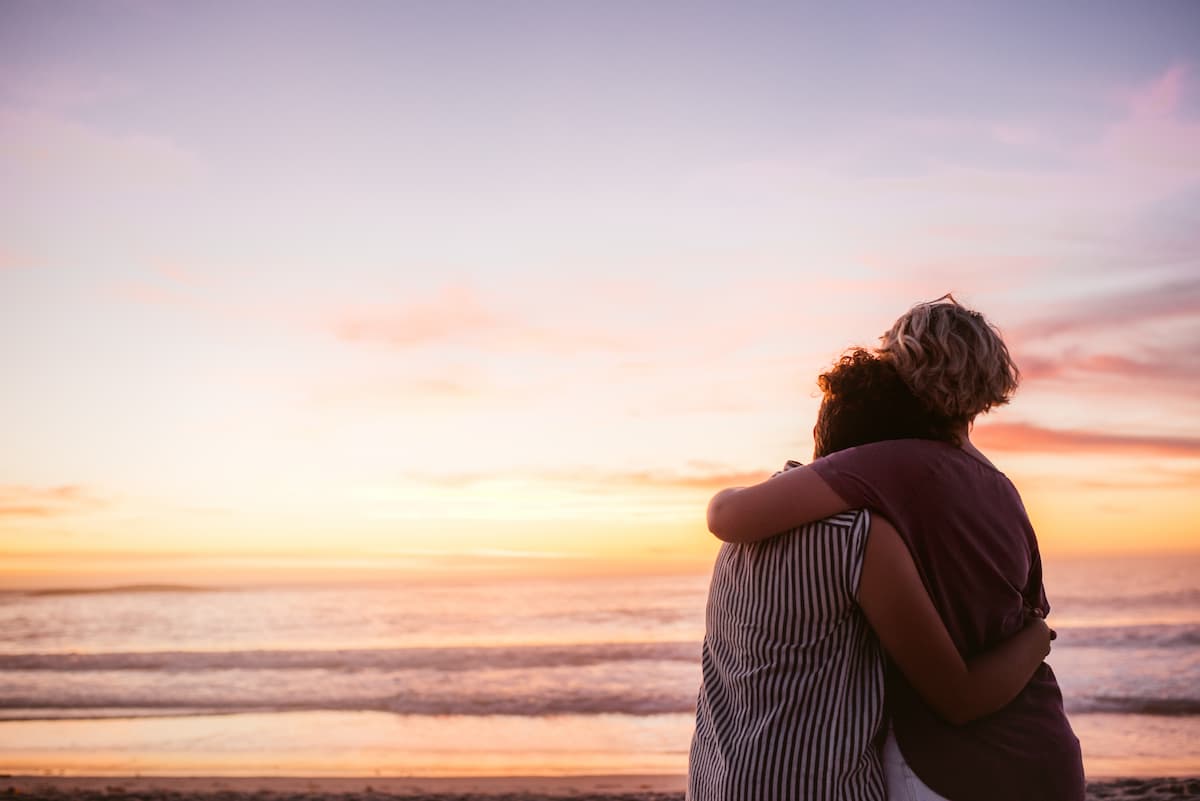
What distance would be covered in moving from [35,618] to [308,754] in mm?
20966

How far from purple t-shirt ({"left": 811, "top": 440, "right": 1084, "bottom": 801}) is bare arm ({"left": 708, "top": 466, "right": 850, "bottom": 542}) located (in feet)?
0.07

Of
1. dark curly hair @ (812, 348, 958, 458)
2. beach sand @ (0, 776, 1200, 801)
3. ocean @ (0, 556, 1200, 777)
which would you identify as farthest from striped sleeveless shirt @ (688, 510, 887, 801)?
ocean @ (0, 556, 1200, 777)

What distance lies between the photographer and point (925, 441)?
1.49 m

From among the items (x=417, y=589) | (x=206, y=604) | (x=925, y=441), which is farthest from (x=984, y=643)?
(x=417, y=589)

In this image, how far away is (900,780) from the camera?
1444 mm

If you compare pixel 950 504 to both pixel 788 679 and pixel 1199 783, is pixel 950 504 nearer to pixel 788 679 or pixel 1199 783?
pixel 788 679

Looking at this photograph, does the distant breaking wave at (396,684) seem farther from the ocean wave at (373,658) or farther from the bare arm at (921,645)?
the bare arm at (921,645)

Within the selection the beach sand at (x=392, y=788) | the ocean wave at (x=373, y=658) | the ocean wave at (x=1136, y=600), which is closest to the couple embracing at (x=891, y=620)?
the beach sand at (x=392, y=788)

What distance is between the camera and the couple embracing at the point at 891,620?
4.52 ft

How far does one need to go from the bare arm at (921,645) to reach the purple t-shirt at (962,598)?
0.03 meters

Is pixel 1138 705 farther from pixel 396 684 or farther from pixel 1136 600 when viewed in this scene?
pixel 1136 600

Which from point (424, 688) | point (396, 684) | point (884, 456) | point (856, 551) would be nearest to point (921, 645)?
point (856, 551)

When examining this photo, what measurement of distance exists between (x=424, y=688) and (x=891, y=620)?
13283mm

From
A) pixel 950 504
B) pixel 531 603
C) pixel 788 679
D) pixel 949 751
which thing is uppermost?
pixel 950 504
